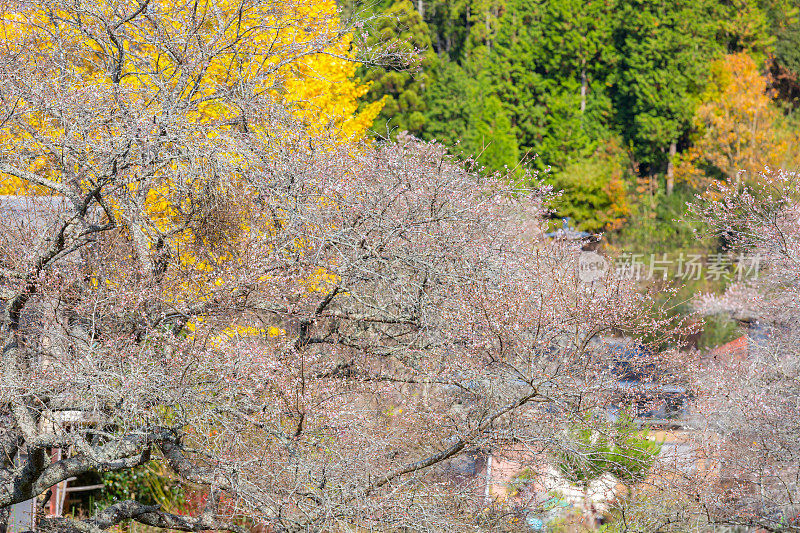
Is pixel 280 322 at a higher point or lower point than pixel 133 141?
lower

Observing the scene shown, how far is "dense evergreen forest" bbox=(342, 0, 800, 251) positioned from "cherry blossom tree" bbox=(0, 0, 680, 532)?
1954 centimetres

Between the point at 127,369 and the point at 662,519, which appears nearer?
the point at 127,369

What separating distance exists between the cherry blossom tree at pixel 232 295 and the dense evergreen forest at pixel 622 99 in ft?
64.1

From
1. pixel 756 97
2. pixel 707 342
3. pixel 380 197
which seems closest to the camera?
pixel 380 197

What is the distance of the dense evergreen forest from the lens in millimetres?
28656

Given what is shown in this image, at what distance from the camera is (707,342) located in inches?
902

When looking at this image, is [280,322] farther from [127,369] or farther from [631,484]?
[631,484]

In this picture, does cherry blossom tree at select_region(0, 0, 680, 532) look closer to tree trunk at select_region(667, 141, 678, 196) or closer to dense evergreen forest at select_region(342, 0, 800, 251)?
dense evergreen forest at select_region(342, 0, 800, 251)

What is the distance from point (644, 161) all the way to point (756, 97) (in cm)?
462

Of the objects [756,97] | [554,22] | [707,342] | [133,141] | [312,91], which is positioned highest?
[554,22]

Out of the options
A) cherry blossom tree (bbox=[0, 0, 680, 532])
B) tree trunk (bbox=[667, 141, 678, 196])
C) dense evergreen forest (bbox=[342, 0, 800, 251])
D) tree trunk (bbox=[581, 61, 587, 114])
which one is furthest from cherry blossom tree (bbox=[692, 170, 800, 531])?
tree trunk (bbox=[581, 61, 587, 114])

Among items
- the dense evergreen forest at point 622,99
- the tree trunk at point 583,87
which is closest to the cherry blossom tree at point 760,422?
the dense evergreen forest at point 622,99

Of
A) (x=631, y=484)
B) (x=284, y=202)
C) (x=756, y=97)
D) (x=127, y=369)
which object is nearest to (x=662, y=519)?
(x=631, y=484)

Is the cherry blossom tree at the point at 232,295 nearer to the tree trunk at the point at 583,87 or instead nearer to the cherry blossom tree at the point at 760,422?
the cherry blossom tree at the point at 760,422
